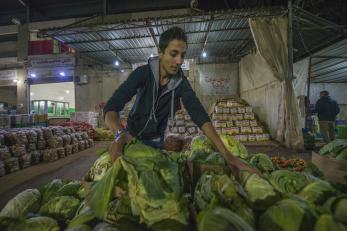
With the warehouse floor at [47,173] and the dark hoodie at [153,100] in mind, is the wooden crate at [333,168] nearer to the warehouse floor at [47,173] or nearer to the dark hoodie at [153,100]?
the dark hoodie at [153,100]

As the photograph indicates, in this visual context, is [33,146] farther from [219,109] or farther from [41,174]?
[219,109]

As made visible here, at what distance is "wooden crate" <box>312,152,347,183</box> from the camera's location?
2.19m

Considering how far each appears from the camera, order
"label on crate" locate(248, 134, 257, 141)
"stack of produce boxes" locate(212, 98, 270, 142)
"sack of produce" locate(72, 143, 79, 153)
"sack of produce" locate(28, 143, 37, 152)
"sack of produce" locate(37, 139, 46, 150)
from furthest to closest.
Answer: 1. "stack of produce boxes" locate(212, 98, 270, 142)
2. "label on crate" locate(248, 134, 257, 141)
3. "sack of produce" locate(72, 143, 79, 153)
4. "sack of produce" locate(37, 139, 46, 150)
5. "sack of produce" locate(28, 143, 37, 152)

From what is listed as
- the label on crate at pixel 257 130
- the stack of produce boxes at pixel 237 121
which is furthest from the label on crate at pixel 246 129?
the label on crate at pixel 257 130

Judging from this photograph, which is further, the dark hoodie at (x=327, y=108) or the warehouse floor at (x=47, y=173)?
the dark hoodie at (x=327, y=108)

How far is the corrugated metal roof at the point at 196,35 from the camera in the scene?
292 inches

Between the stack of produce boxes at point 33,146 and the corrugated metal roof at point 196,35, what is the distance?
12.7 feet

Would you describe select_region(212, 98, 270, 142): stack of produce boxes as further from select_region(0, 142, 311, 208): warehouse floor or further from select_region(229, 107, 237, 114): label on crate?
select_region(0, 142, 311, 208): warehouse floor

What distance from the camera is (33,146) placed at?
6.21 m

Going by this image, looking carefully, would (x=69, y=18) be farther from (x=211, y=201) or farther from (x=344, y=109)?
(x=344, y=109)

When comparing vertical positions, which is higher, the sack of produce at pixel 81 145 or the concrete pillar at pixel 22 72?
the concrete pillar at pixel 22 72

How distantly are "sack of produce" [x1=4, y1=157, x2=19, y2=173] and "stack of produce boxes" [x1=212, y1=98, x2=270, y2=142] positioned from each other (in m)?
6.62

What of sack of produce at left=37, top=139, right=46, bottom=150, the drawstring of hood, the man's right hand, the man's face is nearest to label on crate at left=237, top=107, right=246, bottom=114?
sack of produce at left=37, top=139, right=46, bottom=150

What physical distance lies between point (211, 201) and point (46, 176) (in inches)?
200
